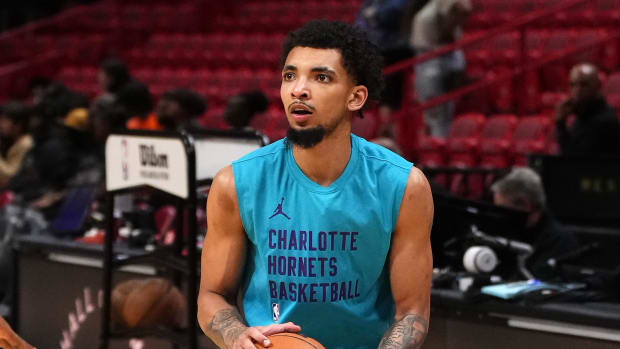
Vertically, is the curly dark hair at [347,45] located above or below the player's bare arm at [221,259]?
above

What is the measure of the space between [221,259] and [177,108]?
469 cm

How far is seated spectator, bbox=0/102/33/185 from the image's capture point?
8531 mm

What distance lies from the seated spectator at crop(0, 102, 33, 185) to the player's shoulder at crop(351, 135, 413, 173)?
248 inches

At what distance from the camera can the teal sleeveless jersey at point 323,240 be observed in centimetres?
266

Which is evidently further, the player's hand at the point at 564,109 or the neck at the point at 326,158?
the player's hand at the point at 564,109

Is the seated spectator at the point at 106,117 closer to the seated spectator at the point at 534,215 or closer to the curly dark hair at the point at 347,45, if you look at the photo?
the seated spectator at the point at 534,215

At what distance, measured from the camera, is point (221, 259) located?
9.02 ft

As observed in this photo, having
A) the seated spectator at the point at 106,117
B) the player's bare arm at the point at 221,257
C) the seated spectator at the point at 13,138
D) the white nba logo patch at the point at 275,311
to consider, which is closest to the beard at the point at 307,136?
the player's bare arm at the point at 221,257

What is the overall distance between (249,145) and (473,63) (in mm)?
5958

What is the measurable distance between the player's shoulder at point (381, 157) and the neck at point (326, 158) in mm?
78

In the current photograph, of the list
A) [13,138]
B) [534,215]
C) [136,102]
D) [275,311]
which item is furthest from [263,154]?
[13,138]

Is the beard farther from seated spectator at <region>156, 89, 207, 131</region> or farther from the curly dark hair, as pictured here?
seated spectator at <region>156, 89, 207, 131</region>

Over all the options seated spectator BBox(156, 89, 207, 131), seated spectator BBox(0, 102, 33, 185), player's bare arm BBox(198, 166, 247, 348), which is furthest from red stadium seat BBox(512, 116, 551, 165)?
player's bare arm BBox(198, 166, 247, 348)

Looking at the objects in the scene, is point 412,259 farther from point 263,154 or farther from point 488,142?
point 488,142
